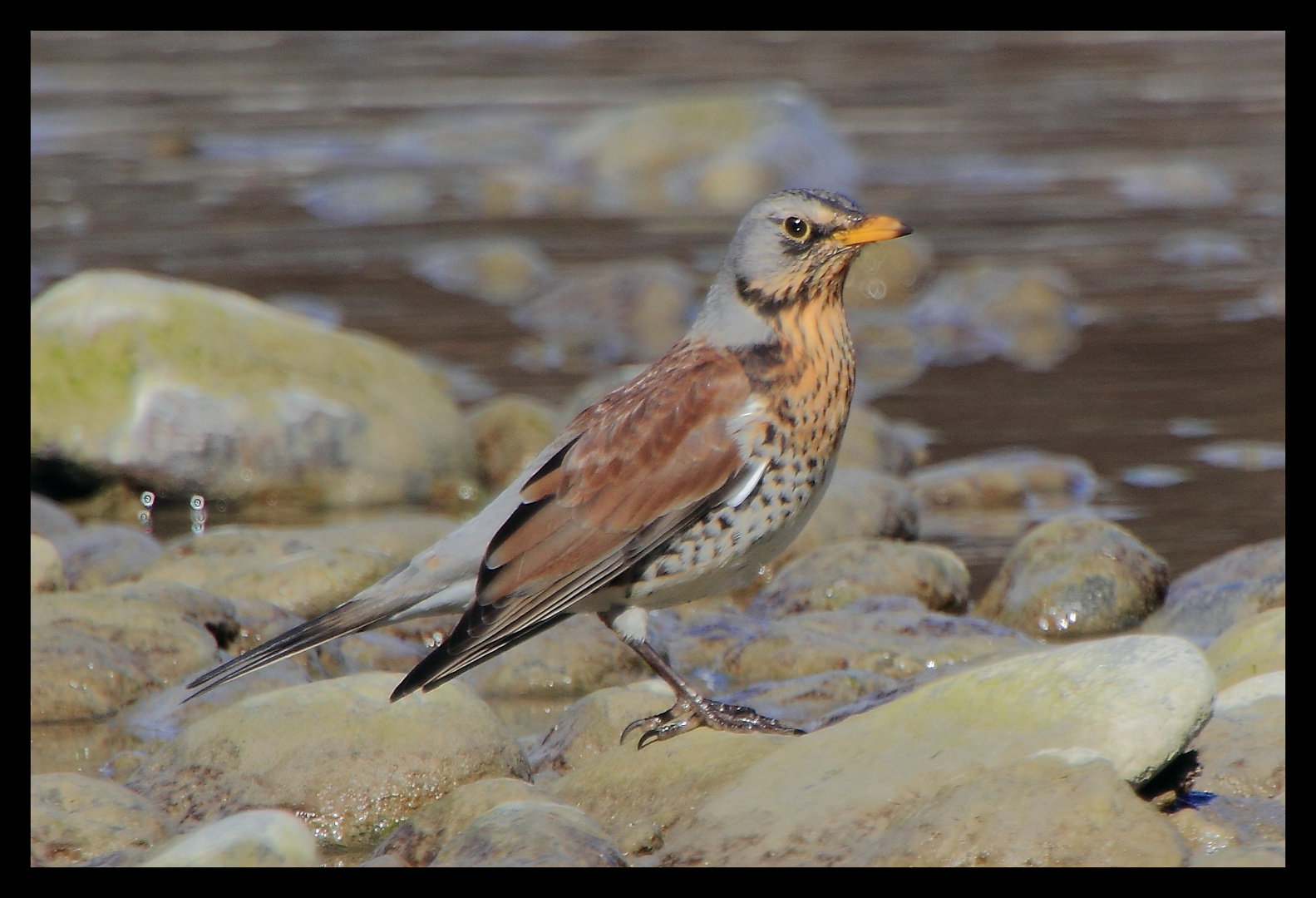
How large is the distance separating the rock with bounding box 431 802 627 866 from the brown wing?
57 cm

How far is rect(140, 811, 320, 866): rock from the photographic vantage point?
4.81 metres

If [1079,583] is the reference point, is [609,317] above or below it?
below

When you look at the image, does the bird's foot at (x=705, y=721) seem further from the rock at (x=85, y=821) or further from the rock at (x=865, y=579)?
the rock at (x=865, y=579)

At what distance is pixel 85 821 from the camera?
5613mm

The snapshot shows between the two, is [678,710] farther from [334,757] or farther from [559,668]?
[559,668]

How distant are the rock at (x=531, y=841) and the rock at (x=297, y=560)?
298 centimetres

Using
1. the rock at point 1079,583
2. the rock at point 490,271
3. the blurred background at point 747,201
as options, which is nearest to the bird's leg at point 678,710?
the rock at point 1079,583

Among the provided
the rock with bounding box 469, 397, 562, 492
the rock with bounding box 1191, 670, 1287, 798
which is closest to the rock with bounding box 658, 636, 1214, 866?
the rock with bounding box 1191, 670, 1287, 798

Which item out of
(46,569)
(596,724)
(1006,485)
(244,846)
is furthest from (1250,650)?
(46,569)

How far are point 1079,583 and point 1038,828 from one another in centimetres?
371

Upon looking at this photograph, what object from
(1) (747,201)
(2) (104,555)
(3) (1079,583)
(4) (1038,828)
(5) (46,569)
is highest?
(4) (1038,828)

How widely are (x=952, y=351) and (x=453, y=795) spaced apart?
30.7 ft

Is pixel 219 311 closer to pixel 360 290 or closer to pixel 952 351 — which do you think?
pixel 360 290

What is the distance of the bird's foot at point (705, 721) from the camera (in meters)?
6.24
